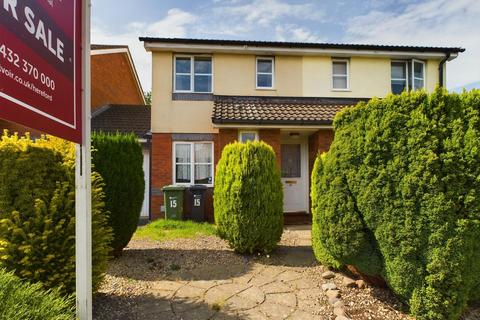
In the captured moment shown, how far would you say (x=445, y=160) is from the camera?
293 centimetres

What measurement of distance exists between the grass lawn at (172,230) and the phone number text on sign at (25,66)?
5.16m

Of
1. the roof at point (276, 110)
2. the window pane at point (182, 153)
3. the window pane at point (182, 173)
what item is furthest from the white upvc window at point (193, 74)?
Result: the window pane at point (182, 173)

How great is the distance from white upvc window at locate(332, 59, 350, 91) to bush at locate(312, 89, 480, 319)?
7.93 m

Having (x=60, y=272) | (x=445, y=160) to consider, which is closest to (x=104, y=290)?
(x=60, y=272)

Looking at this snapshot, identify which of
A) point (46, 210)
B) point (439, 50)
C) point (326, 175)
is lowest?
point (46, 210)

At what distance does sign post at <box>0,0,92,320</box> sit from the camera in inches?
66.4

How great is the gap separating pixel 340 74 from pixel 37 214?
10.4 meters

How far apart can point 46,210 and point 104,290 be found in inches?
57.9

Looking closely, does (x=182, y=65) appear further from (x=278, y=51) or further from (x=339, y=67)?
(x=339, y=67)

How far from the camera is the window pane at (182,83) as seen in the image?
398 inches

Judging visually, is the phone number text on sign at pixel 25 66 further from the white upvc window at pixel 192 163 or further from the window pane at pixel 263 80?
the window pane at pixel 263 80

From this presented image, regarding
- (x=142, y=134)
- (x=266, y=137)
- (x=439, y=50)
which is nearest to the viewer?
(x=266, y=137)

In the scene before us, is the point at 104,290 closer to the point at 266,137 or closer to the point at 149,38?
the point at 266,137

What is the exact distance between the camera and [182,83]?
399 inches
